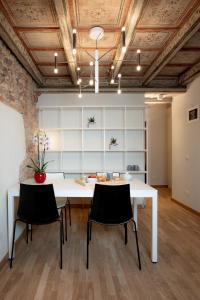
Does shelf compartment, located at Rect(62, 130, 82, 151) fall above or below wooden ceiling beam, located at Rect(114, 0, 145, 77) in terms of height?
below

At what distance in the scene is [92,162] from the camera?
4879 mm

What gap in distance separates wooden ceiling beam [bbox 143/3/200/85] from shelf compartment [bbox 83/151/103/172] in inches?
78.6

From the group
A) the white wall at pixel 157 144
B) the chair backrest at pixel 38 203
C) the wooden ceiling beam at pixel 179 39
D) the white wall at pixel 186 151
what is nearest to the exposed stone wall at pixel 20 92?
the chair backrest at pixel 38 203

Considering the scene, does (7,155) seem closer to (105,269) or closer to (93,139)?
(105,269)

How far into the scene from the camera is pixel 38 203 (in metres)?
2.38

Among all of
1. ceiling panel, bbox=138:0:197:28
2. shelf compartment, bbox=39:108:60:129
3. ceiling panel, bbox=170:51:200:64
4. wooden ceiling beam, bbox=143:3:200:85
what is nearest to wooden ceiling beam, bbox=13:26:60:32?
ceiling panel, bbox=138:0:197:28

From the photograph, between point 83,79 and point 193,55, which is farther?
point 83,79

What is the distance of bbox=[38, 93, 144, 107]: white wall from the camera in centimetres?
477

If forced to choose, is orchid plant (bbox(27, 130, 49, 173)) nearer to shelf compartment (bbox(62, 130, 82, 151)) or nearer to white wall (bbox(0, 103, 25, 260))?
shelf compartment (bbox(62, 130, 82, 151))

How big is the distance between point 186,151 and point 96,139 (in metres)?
1.93

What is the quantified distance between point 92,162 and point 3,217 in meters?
2.55

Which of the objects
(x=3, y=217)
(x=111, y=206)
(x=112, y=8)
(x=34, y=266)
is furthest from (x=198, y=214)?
(x=112, y=8)

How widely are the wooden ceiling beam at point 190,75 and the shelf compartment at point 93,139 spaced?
199cm

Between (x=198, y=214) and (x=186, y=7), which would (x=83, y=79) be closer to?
(x=186, y=7)
